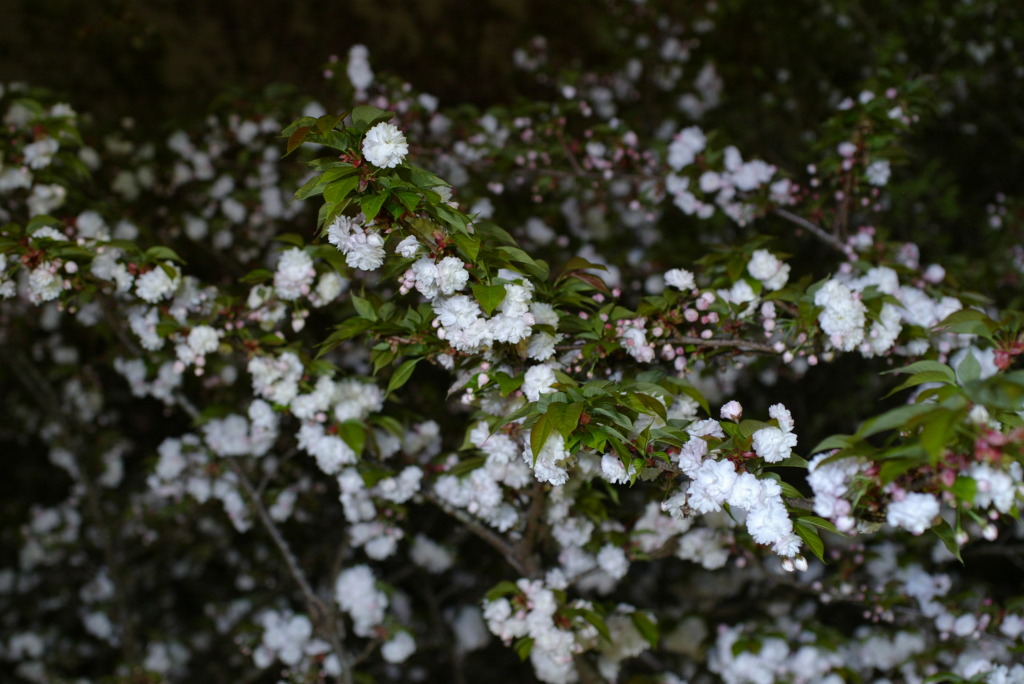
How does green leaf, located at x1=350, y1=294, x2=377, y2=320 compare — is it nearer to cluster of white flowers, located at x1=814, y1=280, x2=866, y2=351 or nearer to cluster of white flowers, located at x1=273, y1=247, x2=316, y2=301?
cluster of white flowers, located at x1=273, y1=247, x2=316, y2=301

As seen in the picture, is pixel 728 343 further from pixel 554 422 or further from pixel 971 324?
pixel 554 422

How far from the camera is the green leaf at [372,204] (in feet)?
3.60

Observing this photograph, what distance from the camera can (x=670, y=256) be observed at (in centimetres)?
257

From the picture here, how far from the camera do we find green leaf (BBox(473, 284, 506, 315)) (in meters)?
1.13

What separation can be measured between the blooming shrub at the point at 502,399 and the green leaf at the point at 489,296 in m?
0.05

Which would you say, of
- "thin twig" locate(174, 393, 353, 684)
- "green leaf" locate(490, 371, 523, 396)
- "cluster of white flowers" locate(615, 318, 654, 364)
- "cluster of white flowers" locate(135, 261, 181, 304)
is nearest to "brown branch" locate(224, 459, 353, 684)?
"thin twig" locate(174, 393, 353, 684)

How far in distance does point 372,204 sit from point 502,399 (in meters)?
0.48

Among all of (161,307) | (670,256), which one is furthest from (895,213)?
(161,307)

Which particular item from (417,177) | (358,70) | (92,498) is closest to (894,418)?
(417,177)

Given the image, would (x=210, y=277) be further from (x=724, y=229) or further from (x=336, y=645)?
(x=724, y=229)

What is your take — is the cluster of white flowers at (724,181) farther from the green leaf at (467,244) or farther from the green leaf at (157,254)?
the green leaf at (157,254)

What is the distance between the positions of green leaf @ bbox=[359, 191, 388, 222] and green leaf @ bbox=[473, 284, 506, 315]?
7.5 inches

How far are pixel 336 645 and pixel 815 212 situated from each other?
1.77m

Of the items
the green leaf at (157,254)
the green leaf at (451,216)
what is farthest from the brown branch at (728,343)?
the green leaf at (157,254)
